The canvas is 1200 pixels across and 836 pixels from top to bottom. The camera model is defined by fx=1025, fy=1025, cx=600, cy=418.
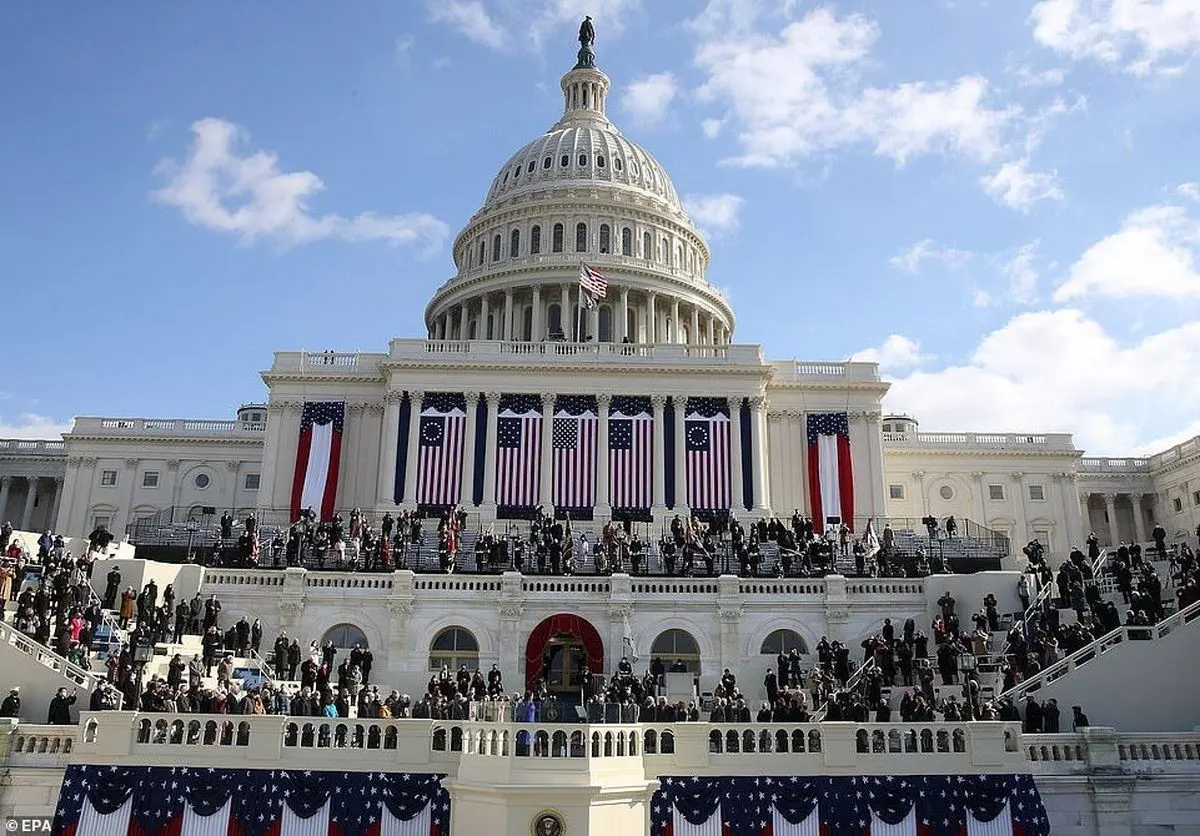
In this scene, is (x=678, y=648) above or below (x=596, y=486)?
below

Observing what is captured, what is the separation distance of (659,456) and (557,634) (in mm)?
22329

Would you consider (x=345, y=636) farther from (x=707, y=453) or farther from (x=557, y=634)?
(x=707, y=453)

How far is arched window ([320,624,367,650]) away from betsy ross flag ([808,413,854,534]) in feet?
97.0

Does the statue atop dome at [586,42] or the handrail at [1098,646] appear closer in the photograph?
the handrail at [1098,646]

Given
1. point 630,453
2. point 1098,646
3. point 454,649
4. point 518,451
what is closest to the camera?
point 1098,646

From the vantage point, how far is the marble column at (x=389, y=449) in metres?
57.0

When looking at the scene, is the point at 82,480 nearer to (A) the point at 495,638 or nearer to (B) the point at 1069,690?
(A) the point at 495,638

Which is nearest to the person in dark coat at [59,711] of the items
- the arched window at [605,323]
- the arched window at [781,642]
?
the arched window at [781,642]

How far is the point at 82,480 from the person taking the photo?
256ft

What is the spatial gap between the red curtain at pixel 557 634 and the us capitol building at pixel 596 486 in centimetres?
8

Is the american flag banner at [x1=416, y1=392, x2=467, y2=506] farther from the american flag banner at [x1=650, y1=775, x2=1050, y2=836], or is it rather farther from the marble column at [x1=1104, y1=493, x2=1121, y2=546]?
the marble column at [x1=1104, y1=493, x2=1121, y2=546]

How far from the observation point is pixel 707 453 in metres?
58.6

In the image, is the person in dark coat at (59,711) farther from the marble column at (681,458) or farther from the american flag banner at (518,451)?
the marble column at (681,458)

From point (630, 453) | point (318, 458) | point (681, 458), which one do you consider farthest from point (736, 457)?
point (318, 458)
